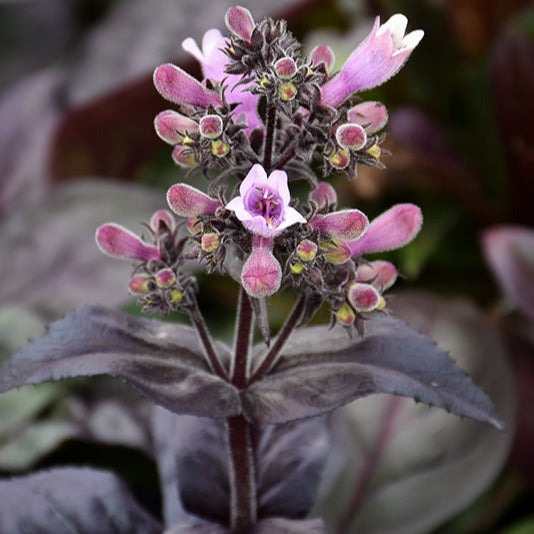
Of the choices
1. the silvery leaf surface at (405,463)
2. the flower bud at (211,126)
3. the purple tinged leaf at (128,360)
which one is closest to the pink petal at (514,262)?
the silvery leaf surface at (405,463)

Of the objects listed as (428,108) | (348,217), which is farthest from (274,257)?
(428,108)

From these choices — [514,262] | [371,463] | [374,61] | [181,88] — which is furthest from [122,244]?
[514,262]

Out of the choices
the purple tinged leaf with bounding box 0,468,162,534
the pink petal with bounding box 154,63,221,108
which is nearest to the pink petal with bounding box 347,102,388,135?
the pink petal with bounding box 154,63,221,108

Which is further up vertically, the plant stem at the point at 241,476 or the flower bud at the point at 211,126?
the flower bud at the point at 211,126

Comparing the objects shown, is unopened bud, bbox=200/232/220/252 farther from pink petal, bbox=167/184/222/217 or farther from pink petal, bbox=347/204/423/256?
pink petal, bbox=347/204/423/256

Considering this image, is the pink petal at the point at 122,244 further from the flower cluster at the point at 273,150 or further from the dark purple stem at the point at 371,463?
the dark purple stem at the point at 371,463

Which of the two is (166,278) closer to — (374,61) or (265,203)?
(265,203)
